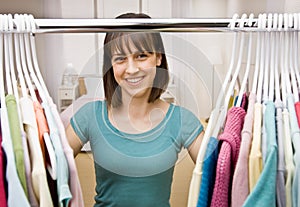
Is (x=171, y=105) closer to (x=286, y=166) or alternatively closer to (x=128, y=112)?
(x=128, y=112)

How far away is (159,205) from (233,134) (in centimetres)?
30

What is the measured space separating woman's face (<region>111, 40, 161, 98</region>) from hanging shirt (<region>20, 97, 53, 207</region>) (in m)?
0.18

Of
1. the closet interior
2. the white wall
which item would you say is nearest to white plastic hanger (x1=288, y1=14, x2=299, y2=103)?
the closet interior

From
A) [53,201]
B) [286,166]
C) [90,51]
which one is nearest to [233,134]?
[286,166]

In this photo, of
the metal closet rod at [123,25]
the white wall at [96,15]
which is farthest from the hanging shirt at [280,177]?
the white wall at [96,15]

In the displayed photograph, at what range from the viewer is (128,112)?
0.87 m

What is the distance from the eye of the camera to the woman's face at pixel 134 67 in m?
0.76

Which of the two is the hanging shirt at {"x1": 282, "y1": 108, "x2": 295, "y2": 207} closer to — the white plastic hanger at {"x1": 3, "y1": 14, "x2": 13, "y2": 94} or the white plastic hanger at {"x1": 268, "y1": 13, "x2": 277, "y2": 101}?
the white plastic hanger at {"x1": 268, "y1": 13, "x2": 277, "y2": 101}

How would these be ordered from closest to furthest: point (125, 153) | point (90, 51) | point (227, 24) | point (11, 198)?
point (11, 198)
point (227, 24)
point (125, 153)
point (90, 51)

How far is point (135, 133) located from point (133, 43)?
196 millimetres

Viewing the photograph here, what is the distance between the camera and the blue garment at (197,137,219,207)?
64cm

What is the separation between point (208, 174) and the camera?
2.10 feet

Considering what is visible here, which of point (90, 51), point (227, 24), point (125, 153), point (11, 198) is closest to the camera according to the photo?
point (11, 198)

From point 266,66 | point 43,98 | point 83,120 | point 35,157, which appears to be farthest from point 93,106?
point 266,66
